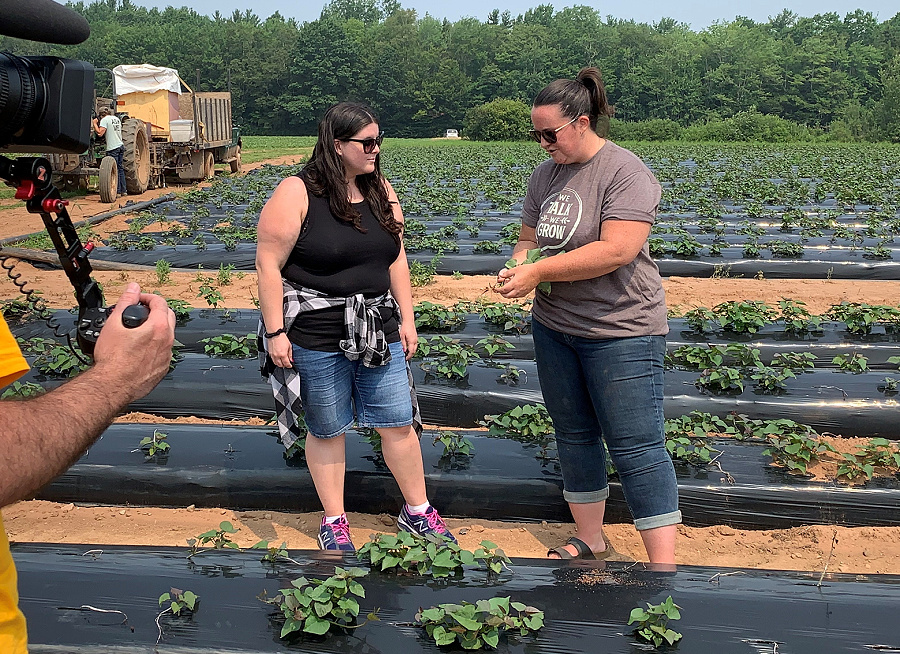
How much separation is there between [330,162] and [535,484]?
171 cm

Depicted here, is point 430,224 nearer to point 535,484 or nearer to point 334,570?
point 535,484

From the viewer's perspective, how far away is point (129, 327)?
140 centimetres

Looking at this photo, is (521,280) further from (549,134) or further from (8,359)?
(8,359)

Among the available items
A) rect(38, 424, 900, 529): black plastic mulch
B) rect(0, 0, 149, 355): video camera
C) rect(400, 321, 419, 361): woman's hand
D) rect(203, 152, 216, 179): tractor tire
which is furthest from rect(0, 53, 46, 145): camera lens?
rect(203, 152, 216, 179): tractor tire

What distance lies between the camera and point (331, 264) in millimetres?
3203

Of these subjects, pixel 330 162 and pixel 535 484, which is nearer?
pixel 330 162

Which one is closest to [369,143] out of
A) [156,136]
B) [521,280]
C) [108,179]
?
[521,280]

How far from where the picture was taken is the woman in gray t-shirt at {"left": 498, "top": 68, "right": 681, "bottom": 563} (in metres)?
2.87

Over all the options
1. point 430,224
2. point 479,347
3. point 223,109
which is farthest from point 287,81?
point 479,347

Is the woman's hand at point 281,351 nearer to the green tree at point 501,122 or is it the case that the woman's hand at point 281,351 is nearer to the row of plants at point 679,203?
the row of plants at point 679,203

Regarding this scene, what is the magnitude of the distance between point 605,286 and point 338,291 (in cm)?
101

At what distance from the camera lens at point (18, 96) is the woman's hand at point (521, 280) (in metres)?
1.78

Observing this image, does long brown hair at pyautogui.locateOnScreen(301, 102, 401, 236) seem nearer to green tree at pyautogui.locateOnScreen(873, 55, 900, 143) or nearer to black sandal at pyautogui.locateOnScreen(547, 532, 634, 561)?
black sandal at pyautogui.locateOnScreen(547, 532, 634, 561)

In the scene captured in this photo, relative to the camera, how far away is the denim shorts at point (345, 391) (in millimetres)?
3268
